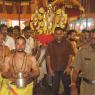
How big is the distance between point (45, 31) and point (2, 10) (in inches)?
291

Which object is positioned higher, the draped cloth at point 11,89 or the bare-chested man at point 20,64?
the bare-chested man at point 20,64

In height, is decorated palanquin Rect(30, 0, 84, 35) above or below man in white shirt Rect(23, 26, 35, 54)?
above

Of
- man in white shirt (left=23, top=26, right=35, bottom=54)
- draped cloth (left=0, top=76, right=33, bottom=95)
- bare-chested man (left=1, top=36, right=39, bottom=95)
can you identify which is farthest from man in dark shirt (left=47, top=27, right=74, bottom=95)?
draped cloth (left=0, top=76, right=33, bottom=95)

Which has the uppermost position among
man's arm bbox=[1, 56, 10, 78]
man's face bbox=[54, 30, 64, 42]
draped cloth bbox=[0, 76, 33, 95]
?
man's face bbox=[54, 30, 64, 42]

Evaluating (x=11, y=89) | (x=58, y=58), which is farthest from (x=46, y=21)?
(x=11, y=89)

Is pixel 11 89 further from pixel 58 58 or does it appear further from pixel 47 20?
pixel 47 20

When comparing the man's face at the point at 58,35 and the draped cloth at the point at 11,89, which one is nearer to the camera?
the draped cloth at the point at 11,89

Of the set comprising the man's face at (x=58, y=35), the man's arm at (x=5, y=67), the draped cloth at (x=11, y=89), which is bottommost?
the draped cloth at (x=11, y=89)

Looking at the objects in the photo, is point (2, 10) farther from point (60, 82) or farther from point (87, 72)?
point (87, 72)

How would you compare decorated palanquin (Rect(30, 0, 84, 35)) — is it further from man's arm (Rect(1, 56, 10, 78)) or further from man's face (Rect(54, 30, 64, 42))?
man's arm (Rect(1, 56, 10, 78))

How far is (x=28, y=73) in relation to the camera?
20.3ft

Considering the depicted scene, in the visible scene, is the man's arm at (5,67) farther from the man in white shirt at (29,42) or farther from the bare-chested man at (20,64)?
the man in white shirt at (29,42)

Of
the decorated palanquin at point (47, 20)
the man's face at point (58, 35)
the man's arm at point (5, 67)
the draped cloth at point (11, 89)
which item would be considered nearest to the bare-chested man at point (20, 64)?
the man's arm at point (5, 67)

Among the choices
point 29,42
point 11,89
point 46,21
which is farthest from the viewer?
point 46,21
